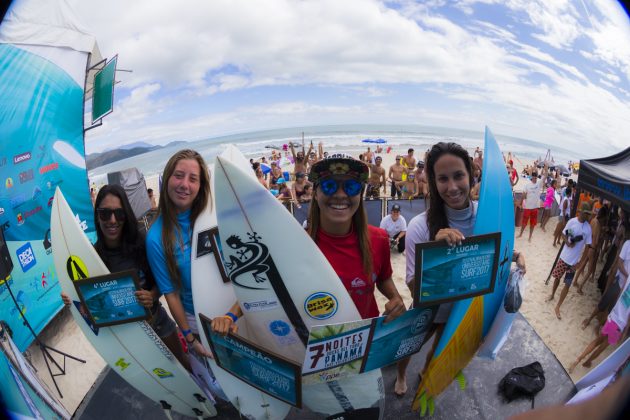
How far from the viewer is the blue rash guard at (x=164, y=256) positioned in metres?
1.75

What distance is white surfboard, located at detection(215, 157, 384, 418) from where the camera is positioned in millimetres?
1535

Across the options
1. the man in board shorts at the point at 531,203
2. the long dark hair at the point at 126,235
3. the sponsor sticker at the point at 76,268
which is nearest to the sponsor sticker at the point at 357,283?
the long dark hair at the point at 126,235

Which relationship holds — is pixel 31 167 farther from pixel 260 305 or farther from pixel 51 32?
pixel 260 305

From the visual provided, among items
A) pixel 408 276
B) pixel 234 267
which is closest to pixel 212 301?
pixel 234 267

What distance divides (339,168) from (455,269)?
73cm

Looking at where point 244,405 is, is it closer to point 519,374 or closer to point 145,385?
point 145,385

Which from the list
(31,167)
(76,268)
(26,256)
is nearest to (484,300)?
(76,268)

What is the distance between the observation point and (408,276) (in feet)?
5.92

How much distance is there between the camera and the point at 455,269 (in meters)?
1.40

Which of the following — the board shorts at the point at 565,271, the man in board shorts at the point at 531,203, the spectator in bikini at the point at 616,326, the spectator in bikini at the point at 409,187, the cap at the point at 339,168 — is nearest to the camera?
the cap at the point at 339,168

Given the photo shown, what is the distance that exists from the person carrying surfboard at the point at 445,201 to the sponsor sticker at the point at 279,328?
75 cm

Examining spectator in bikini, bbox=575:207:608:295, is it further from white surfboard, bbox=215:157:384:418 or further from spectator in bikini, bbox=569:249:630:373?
white surfboard, bbox=215:157:384:418

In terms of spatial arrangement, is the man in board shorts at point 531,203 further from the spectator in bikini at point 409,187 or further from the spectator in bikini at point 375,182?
the spectator in bikini at point 375,182

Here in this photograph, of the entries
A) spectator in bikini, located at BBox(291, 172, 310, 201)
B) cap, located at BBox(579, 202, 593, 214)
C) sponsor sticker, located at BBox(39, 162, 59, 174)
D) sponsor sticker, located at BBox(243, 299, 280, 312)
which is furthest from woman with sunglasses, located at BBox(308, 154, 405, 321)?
spectator in bikini, located at BBox(291, 172, 310, 201)
